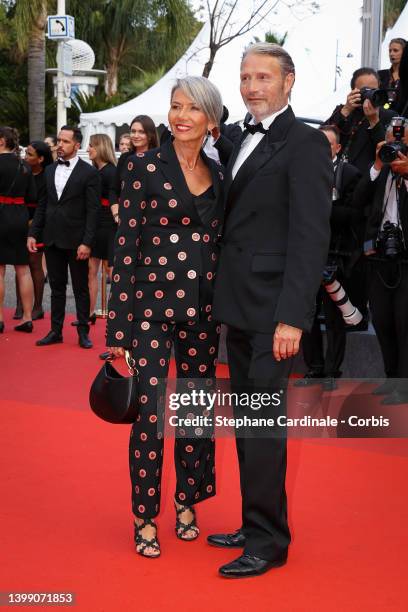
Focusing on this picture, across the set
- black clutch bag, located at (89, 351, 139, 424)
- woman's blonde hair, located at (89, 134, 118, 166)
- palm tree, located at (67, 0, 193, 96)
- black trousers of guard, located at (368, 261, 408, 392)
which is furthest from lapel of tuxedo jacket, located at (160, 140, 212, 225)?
palm tree, located at (67, 0, 193, 96)

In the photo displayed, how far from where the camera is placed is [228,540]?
3895 mm

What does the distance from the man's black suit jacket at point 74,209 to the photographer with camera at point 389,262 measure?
10.4ft

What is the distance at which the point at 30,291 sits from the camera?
31.1ft

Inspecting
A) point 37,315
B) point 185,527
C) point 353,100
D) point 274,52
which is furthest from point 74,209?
point 274,52

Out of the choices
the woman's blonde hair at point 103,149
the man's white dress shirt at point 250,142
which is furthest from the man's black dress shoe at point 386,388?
the woman's blonde hair at point 103,149

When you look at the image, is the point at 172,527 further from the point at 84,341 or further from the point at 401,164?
the point at 84,341

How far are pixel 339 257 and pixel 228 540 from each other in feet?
9.24

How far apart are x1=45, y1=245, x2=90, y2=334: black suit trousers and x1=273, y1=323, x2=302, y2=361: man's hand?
210 inches

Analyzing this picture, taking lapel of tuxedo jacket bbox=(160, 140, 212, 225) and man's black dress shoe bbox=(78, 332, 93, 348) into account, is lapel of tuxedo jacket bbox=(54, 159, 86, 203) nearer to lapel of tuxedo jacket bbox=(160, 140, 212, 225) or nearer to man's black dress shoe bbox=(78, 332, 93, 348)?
man's black dress shoe bbox=(78, 332, 93, 348)

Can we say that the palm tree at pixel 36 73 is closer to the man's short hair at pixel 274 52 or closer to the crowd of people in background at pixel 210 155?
the crowd of people in background at pixel 210 155

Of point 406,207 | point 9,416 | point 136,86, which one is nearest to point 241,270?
point 406,207

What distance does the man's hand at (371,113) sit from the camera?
6211mm

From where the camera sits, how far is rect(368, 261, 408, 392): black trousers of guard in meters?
5.77

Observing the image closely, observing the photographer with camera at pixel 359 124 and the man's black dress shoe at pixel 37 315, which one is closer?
the photographer with camera at pixel 359 124
